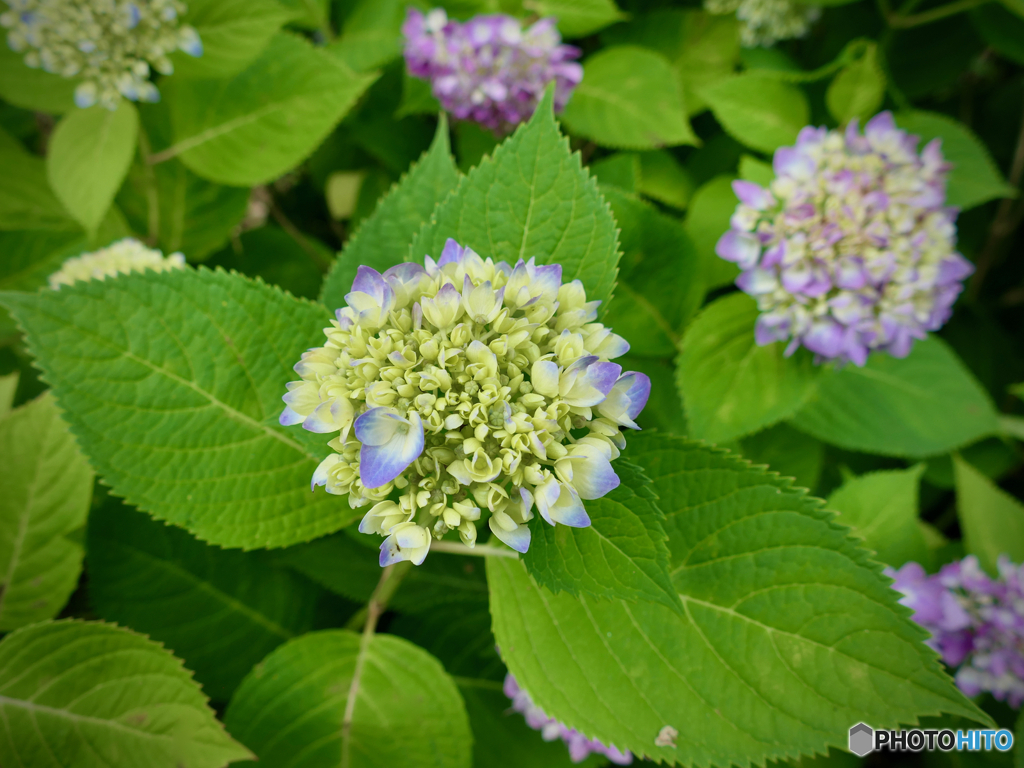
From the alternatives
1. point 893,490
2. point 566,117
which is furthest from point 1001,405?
point 566,117

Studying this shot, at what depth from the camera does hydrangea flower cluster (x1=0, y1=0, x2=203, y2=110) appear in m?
1.33

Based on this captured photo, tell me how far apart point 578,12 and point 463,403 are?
53.6 inches

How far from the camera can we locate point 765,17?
168cm

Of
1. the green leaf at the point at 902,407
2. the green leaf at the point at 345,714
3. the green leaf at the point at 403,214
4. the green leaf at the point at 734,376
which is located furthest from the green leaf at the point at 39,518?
the green leaf at the point at 902,407

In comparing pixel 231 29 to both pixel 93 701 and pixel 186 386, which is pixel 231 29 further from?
pixel 93 701

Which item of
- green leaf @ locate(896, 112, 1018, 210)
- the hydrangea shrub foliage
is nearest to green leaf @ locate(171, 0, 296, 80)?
the hydrangea shrub foliage

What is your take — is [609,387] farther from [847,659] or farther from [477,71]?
[477,71]

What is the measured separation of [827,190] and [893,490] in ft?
2.23

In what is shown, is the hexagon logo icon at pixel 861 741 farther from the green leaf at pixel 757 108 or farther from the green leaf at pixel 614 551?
the green leaf at pixel 757 108

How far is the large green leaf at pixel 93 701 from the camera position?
1.02 meters

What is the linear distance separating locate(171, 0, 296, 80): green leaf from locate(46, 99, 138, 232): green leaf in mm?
221

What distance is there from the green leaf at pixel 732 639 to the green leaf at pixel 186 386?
1.40 feet

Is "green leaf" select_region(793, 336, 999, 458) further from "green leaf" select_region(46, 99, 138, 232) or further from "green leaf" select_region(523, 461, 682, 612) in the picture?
"green leaf" select_region(46, 99, 138, 232)

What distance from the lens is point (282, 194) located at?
226cm
